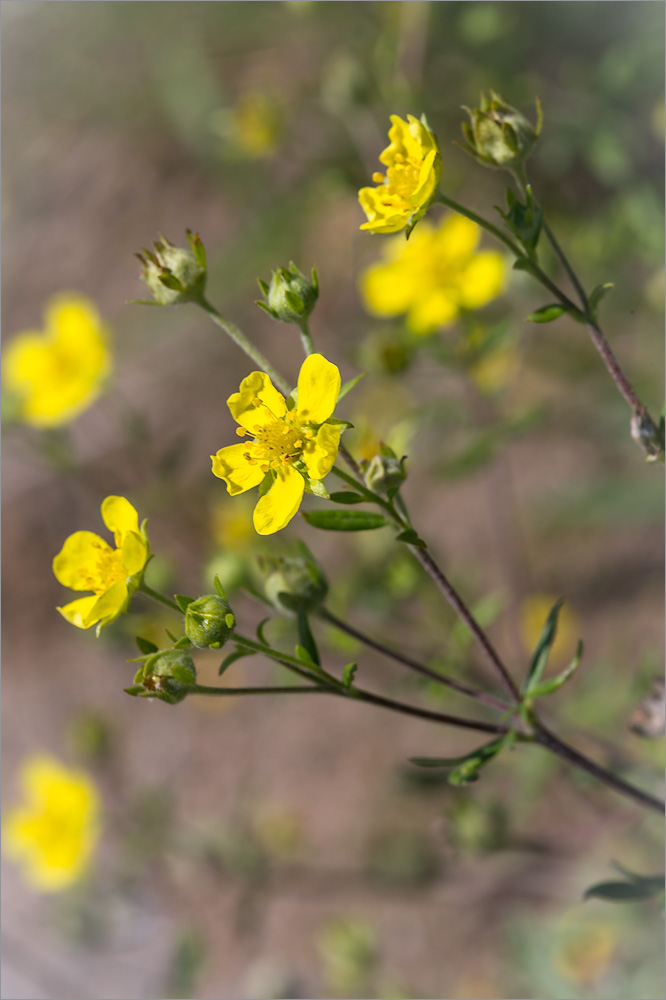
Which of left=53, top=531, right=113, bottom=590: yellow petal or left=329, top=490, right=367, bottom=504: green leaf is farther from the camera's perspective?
left=53, top=531, right=113, bottom=590: yellow petal

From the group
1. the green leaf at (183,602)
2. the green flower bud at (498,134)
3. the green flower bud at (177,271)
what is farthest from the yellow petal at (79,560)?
the green flower bud at (498,134)

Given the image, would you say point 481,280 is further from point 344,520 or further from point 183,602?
point 183,602

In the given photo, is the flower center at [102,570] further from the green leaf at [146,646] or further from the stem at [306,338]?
the stem at [306,338]

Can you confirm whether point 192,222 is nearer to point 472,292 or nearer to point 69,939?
point 472,292

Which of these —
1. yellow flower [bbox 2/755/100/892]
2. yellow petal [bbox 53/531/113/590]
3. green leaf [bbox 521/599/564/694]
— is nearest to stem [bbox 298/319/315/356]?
yellow petal [bbox 53/531/113/590]

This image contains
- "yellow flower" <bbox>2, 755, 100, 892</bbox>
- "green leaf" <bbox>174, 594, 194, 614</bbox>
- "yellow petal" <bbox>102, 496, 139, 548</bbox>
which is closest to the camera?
"green leaf" <bbox>174, 594, 194, 614</bbox>

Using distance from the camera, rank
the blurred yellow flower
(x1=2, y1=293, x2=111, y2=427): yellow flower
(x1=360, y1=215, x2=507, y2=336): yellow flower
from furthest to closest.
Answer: the blurred yellow flower → (x1=2, y1=293, x2=111, y2=427): yellow flower → (x1=360, y1=215, x2=507, y2=336): yellow flower

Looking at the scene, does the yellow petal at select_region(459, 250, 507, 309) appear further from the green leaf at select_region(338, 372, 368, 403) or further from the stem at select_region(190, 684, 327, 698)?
the stem at select_region(190, 684, 327, 698)
